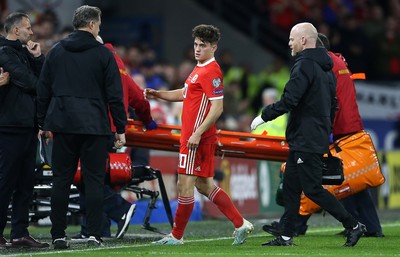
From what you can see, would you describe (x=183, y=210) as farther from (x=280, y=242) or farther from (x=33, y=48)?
(x=33, y=48)

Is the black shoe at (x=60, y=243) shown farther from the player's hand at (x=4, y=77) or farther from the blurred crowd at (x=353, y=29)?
the blurred crowd at (x=353, y=29)

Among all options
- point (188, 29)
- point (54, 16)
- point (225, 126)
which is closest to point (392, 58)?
point (188, 29)

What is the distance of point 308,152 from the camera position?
36.8ft

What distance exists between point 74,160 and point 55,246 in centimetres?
81

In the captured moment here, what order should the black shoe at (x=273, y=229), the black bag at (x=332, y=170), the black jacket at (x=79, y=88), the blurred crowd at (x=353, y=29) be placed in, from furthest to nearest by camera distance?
1. the blurred crowd at (x=353, y=29)
2. the black shoe at (x=273, y=229)
3. the black bag at (x=332, y=170)
4. the black jacket at (x=79, y=88)

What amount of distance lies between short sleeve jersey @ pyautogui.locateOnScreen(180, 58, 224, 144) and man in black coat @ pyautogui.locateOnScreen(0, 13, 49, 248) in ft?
4.73

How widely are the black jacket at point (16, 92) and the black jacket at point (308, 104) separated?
2191 millimetres

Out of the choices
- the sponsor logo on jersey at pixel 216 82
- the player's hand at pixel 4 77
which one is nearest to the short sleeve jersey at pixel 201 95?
the sponsor logo on jersey at pixel 216 82

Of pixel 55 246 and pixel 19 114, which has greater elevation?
pixel 19 114

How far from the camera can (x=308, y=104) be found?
443 inches

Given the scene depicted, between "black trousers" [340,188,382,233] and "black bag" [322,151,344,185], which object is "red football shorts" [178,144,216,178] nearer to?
"black bag" [322,151,344,185]

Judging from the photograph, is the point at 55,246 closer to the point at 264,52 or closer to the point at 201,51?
the point at 201,51

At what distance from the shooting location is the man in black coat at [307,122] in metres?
11.2

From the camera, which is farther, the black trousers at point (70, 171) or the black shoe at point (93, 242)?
the black shoe at point (93, 242)
